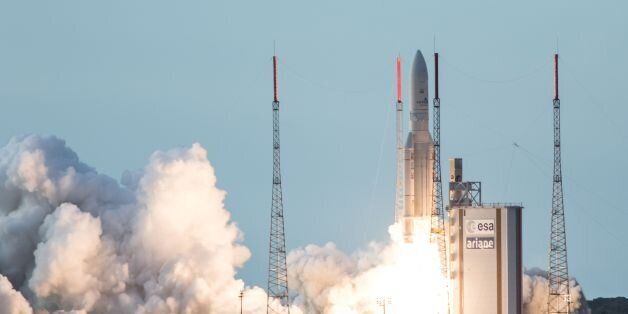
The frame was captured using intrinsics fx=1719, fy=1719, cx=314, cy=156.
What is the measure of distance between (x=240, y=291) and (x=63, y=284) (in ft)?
38.1

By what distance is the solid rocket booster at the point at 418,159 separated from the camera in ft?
351

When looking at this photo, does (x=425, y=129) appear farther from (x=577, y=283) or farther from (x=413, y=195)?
(x=577, y=283)

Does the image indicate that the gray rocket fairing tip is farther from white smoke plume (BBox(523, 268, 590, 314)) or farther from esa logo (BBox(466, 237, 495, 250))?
white smoke plume (BBox(523, 268, 590, 314))

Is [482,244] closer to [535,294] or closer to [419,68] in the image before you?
[419,68]

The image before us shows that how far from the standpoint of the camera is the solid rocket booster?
351 ft

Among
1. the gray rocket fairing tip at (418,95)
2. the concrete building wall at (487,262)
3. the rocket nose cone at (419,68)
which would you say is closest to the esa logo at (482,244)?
the concrete building wall at (487,262)

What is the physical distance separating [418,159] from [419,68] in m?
5.67

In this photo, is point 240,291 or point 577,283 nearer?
point 240,291

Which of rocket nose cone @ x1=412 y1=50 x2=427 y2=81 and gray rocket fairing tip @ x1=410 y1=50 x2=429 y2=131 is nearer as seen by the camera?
gray rocket fairing tip @ x1=410 y1=50 x2=429 y2=131

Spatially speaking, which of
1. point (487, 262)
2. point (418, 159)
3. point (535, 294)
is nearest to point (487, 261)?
point (487, 262)

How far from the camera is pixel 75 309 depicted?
103 metres

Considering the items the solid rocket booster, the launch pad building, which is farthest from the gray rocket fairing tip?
the launch pad building

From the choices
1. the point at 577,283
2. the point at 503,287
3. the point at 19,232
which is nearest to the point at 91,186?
the point at 19,232

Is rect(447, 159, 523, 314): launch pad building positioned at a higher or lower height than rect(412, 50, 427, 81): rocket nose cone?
lower
